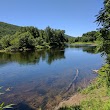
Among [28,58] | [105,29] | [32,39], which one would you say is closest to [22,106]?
[105,29]

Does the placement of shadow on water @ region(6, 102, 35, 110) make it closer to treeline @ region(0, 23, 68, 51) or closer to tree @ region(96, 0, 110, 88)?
tree @ region(96, 0, 110, 88)

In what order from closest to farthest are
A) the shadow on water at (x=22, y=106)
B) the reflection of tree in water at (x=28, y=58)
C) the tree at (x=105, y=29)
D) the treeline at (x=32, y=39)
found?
the tree at (x=105, y=29)
the shadow on water at (x=22, y=106)
the reflection of tree in water at (x=28, y=58)
the treeline at (x=32, y=39)

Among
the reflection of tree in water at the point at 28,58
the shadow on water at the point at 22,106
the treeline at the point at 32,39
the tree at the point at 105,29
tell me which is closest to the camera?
the tree at the point at 105,29

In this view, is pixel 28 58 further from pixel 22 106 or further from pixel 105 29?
pixel 105 29

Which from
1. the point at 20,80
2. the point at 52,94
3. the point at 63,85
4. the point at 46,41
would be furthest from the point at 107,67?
the point at 46,41

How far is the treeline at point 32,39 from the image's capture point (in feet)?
313

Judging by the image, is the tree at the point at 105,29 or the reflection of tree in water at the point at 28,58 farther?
the reflection of tree in water at the point at 28,58

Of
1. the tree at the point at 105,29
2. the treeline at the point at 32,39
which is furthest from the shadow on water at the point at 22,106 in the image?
the treeline at the point at 32,39

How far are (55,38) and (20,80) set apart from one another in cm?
10568

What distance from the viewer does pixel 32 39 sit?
334 feet

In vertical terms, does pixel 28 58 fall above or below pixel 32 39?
below

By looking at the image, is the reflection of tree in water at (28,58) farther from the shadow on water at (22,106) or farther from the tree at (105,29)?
the tree at (105,29)

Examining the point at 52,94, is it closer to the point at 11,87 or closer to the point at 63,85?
the point at 63,85

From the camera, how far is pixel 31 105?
16.9 m
